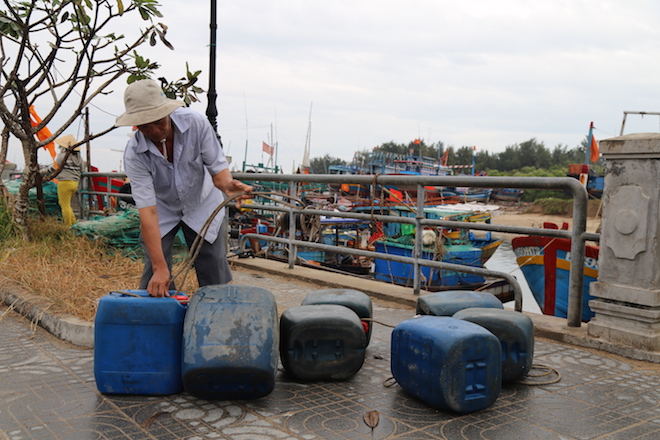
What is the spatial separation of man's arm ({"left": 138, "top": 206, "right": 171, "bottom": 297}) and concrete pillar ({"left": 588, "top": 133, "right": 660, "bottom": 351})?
3090 mm

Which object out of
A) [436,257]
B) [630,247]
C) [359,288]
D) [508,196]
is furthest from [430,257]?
[508,196]

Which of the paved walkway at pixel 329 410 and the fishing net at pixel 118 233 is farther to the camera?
the fishing net at pixel 118 233

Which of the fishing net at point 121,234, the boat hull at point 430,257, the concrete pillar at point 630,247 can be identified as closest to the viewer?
the concrete pillar at point 630,247

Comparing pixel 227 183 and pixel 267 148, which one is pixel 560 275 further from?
pixel 267 148

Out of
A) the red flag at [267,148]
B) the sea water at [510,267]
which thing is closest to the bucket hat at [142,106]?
the sea water at [510,267]

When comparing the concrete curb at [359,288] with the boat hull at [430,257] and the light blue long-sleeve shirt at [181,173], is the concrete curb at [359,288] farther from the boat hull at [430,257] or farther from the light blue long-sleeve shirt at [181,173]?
the boat hull at [430,257]

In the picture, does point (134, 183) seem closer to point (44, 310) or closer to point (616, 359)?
point (44, 310)

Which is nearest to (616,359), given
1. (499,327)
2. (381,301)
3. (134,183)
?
(499,327)

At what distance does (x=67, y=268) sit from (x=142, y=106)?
3.69 metres

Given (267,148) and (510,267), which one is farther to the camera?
(267,148)

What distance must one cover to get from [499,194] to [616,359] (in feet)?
169

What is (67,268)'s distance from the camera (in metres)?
6.25

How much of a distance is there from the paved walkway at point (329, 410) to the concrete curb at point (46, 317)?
0.26m

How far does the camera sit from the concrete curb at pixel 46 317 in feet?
13.6
